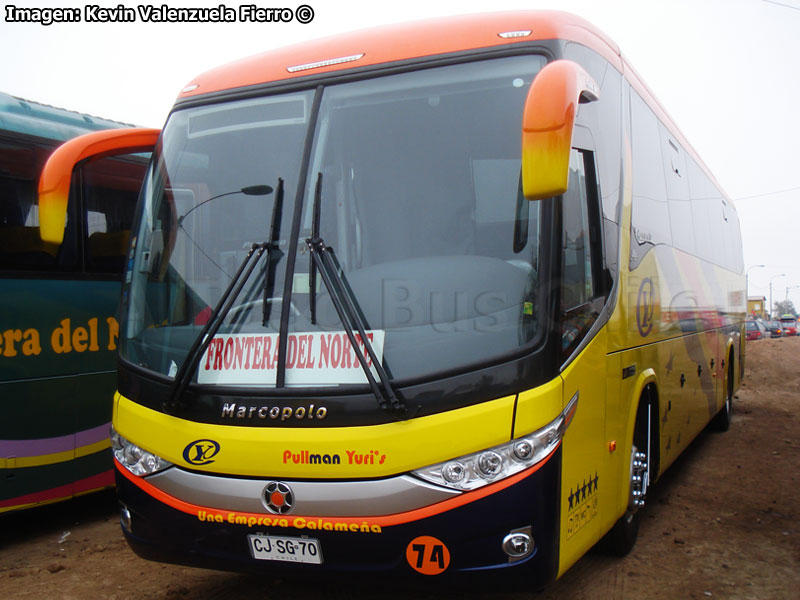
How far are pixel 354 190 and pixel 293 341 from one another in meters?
0.82

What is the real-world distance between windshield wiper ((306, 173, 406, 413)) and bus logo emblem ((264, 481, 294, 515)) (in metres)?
0.61

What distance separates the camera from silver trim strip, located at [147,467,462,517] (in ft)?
11.6

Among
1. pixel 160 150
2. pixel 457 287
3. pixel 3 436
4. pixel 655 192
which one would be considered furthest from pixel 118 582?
pixel 655 192

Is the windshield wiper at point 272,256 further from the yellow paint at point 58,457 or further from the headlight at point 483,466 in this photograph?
the yellow paint at point 58,457

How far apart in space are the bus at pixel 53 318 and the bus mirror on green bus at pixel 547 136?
4055 mm

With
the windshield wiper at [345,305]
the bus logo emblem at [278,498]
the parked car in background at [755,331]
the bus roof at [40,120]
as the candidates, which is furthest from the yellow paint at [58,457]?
the parked car in background at [755,331]

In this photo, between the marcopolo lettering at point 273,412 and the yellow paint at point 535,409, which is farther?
the marcopolo lettering at point 273,412

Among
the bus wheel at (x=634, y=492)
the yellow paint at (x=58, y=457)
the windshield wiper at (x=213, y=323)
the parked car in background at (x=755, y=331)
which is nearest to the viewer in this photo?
the windshield wiper at (x=213, y=323)

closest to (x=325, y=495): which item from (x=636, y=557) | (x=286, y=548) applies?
(x=286, y=548)

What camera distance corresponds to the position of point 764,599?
465cm

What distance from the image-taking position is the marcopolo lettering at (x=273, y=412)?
12.1 ft

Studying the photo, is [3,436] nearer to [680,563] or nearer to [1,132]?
[1,132]

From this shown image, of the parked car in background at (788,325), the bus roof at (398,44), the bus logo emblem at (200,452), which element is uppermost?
the bus roof at (398,44)

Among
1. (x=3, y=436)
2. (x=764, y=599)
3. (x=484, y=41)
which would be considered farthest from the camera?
(x=3, y=436)
